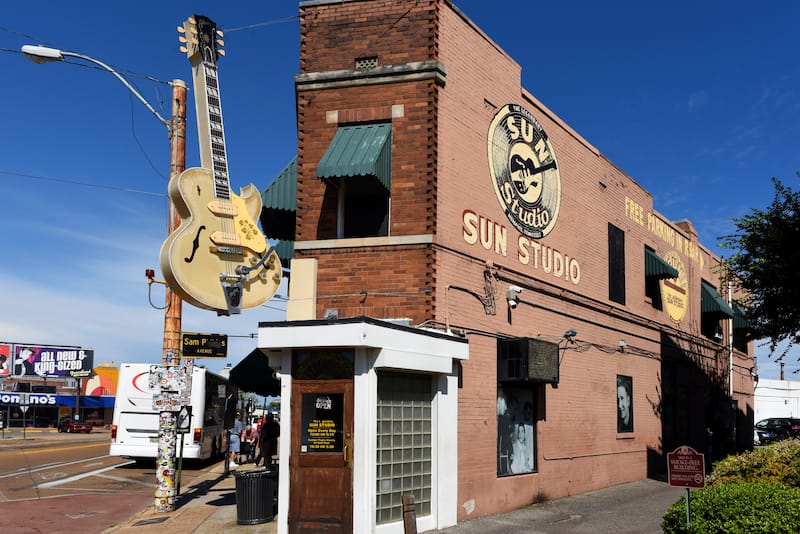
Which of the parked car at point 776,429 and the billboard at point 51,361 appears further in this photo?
the billboard at point 51,361

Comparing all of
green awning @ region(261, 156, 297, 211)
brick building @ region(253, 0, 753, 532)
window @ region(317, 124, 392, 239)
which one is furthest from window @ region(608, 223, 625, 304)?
green awning @ region(261, 156, 297, 211)

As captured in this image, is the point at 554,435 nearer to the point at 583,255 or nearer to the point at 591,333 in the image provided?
the point at 591,333

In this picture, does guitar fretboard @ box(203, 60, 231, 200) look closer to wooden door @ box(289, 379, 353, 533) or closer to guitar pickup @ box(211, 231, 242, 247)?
guitar pickup @ box(211, 231, 242, 247)

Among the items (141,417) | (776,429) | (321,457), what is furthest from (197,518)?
(776,429)

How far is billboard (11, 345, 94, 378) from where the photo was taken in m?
71.3

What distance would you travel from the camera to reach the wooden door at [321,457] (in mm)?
12531

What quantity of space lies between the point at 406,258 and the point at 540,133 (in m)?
6.33

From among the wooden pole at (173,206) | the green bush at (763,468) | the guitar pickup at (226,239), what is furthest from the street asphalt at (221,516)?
the guitar pickup at (226,239)

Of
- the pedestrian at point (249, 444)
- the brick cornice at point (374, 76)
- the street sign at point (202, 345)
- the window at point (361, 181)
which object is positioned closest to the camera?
the window at point (361, 181)

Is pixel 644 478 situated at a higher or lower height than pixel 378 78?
lower

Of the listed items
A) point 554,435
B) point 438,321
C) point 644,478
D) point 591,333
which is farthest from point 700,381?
point 438,321

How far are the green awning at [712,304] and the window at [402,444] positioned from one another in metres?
19.6

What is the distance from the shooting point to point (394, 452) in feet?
43.3

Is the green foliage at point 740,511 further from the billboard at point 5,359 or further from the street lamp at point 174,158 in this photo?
the billboard at point 5,359
